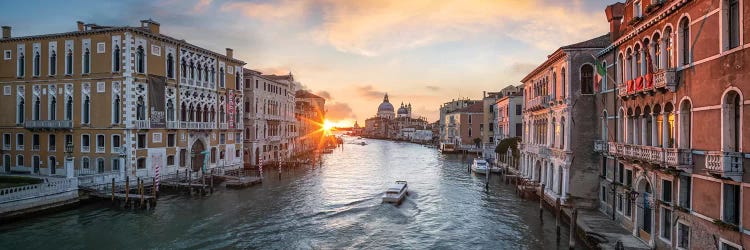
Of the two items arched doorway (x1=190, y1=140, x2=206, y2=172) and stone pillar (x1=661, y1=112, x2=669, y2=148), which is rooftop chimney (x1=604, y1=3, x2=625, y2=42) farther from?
arched doorway (x1=190, y1=140, x2=206, y2=172)

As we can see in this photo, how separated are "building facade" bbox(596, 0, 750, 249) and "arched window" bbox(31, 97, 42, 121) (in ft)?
120

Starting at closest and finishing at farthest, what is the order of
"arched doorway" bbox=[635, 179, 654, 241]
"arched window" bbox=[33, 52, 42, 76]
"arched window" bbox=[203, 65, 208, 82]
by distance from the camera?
"arched doorway" bbox=[635, 179, 654, 241], "arched window" bbox=[33, 52, 42, 76], "arched window" bbox=[203, 65, 208, 82]

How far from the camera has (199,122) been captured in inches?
1409

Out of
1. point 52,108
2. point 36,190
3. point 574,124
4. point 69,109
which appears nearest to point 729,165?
point 574,124


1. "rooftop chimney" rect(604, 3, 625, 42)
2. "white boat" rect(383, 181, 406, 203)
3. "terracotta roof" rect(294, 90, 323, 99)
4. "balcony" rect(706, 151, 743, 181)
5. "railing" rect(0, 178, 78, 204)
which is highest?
"terracotta roof" rect(294, 90, 323, 99)

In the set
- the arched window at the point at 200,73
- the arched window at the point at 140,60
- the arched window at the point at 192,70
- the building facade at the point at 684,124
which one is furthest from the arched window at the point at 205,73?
the building facade at the point at 684,124

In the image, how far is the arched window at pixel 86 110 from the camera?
3003cm

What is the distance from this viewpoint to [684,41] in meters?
13.6

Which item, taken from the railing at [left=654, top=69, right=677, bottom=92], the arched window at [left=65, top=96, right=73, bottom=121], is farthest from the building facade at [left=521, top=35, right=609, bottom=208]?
the arched window at [left=65, top=96, right=73, bottom=121]

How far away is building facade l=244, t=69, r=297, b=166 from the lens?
4612 centimetres

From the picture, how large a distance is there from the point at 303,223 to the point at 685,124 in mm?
17226

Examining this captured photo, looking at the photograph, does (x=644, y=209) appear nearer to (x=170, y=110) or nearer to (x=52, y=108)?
(x=170, y=110)

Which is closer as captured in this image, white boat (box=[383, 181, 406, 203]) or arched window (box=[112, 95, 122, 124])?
white boat (box=[383, 181, 406, 203])

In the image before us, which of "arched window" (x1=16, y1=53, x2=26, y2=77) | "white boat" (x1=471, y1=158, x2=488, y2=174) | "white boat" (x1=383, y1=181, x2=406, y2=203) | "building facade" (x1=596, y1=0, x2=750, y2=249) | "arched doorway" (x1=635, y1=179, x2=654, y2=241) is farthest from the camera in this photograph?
"white boat" (x1=471, y1=158, x2=488, y2=174)
